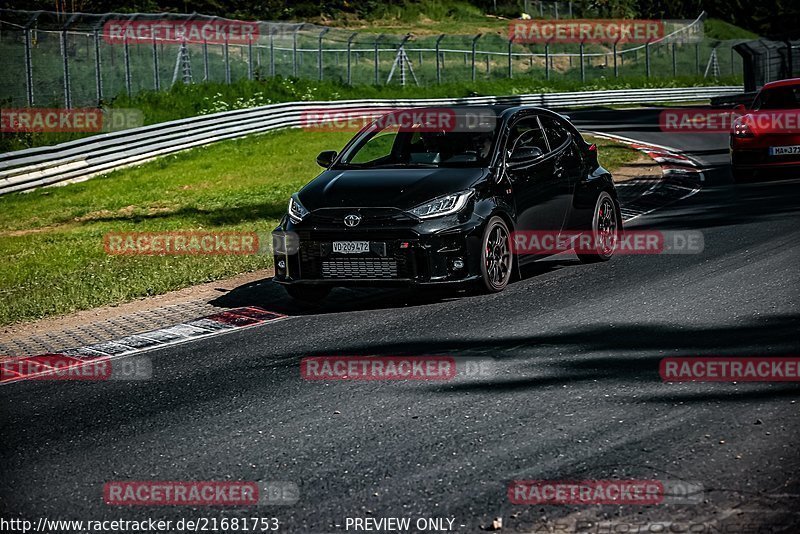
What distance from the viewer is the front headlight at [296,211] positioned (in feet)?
32.6

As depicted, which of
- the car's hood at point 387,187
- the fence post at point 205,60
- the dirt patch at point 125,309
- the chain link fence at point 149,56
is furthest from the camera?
the fence post at point 205,60

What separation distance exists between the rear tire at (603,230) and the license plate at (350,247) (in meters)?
2.86

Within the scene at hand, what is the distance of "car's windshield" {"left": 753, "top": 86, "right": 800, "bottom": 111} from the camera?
17.6 m

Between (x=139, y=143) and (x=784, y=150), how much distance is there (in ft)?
50.7

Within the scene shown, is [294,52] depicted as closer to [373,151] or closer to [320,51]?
[320,51]

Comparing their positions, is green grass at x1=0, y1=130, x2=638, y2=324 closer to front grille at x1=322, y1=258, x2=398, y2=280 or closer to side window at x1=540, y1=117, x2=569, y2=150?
front grille at x1=322, y1=258, x2=398, y2=280

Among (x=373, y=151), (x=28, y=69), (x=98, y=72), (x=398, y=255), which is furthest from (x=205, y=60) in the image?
(x=398, y=255)

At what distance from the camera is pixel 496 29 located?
82250 mm

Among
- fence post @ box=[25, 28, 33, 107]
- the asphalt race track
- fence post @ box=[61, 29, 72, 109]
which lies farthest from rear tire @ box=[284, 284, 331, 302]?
fence post @ box=[61, 29, 72, 109]

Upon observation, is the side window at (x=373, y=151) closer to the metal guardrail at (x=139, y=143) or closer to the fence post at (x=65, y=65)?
the metal guardrail at (x=139, y=143)

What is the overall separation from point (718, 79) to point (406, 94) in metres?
24.7

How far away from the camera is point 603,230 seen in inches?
460

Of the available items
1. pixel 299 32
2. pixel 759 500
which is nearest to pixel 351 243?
pixel 759 500

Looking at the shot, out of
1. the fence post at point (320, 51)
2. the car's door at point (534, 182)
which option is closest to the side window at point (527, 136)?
the car's door at point (534, 182)
